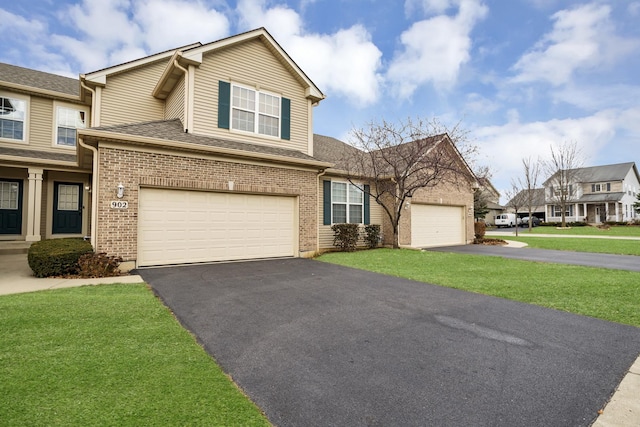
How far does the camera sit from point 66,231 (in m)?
14.2

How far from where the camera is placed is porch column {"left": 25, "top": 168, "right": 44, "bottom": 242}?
42.1ft

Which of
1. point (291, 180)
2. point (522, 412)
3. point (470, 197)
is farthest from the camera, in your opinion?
point (470, 197)

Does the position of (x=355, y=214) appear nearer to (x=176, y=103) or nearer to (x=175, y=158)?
(x=175, y=158)

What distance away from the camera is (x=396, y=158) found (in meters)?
14.5

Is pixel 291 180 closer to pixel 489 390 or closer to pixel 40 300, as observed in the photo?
pixel 40 300

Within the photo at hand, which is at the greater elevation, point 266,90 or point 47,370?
point 266,90

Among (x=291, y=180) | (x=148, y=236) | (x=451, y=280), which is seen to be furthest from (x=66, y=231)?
(x=451, y=280)

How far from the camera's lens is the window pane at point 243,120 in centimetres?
1112

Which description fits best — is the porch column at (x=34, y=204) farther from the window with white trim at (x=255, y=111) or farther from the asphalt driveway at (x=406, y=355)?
the asphalt driveway at (x=406, y=355)

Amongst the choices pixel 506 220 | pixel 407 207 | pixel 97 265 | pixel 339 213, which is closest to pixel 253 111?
pixel 339 213

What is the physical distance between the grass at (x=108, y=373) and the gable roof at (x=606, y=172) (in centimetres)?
5007

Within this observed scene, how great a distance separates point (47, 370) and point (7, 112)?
16.2 meters

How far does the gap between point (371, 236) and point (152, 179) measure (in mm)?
9558

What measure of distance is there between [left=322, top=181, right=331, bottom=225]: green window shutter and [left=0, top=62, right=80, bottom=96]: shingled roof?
1226 centimetres
